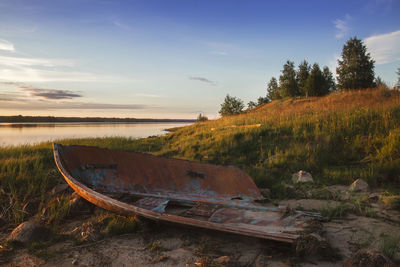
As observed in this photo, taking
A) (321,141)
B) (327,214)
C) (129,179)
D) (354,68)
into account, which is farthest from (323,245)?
(354,68)

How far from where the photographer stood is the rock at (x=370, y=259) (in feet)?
6.58

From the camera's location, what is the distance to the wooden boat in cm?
329

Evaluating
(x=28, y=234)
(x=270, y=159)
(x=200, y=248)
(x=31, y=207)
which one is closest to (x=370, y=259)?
(x=200, y=248)


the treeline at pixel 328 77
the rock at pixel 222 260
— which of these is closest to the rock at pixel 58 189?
the rock at pixel 222 260

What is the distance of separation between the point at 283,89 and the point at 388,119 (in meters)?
42.3

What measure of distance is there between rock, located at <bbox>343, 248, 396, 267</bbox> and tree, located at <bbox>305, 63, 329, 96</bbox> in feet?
142

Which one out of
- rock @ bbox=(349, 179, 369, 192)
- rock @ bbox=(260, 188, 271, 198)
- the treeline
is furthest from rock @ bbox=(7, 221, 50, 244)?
the treeline

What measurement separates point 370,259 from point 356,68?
42.4 m

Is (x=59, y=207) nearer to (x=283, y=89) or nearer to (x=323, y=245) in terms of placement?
(x=323, y=245)

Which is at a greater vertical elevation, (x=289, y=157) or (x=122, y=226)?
(x=289, y=157)

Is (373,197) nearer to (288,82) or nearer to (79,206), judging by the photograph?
(79,206)

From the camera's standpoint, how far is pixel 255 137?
8750 millimetres

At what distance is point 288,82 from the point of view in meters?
47.0

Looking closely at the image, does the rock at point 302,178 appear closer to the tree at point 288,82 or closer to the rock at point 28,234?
the rock at point 28,234
